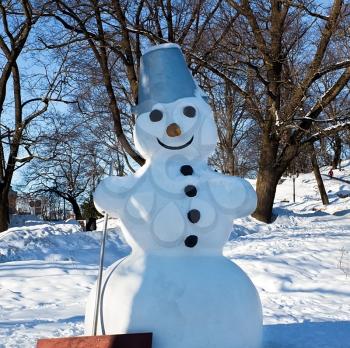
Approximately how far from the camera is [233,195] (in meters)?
4.33

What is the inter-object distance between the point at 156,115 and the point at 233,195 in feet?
3.03

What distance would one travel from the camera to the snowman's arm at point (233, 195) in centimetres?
432

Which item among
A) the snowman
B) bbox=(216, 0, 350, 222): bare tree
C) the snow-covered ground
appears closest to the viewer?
the snowman

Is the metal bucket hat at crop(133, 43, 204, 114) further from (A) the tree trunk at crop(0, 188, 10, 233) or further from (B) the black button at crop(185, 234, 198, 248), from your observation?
(A) the tree trunk at crop(0, 188, 10, 233)

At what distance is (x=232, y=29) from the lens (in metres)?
16.5

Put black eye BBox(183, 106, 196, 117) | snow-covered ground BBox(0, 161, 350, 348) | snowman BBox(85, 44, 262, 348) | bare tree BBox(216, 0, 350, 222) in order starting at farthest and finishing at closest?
bare tree BBox(216, 0, 350, 222) → snow-covered ground BBox(0, 161, 350, 348) → black eye BBox(183, 106, 196, 117) → snowman BBox(85, 44, 262, 348)

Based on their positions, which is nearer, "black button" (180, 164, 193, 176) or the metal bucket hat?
"black button" (180, 164, 193, 176)

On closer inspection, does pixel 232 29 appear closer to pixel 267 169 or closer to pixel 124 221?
pixel 267 169

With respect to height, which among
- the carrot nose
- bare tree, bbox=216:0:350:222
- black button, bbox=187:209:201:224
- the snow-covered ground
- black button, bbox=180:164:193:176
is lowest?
the snow-covered ground

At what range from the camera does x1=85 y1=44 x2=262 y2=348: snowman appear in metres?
3.90

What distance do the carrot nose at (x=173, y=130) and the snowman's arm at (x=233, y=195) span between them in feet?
1.59

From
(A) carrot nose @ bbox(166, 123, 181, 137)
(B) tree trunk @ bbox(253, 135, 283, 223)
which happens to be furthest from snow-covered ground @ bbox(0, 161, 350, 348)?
(B) tree trunk @ bbox(253, 135, 283, 223)

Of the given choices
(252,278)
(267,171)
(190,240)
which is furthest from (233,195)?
(267,171)

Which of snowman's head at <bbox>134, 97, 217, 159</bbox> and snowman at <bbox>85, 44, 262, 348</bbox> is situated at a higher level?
snowman's head at <bbox>134, 97, 217, 159</bbox>
